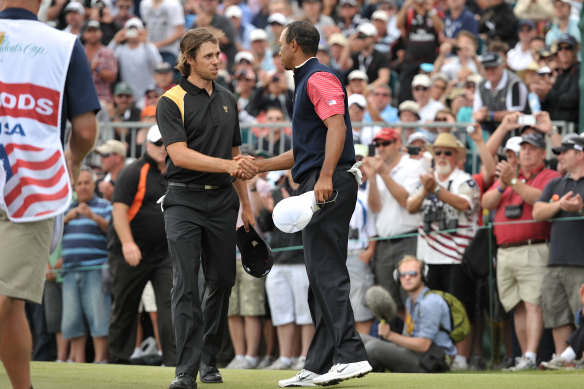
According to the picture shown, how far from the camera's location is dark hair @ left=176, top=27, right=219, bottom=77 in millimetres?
7047

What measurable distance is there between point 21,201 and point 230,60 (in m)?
12.5

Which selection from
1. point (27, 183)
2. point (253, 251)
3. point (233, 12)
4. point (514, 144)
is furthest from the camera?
point (233, 12)

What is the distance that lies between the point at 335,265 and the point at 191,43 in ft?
5.97

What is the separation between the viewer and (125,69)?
55.4ft

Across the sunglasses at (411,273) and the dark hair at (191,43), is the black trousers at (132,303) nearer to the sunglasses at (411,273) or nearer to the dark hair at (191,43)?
the sunglasses at (411,273)

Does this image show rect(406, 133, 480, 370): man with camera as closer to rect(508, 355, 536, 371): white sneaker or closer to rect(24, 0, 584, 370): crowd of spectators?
rect(24, 0, 584, 370): crowd of spectators

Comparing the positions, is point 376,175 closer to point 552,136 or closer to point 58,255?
point 552,136

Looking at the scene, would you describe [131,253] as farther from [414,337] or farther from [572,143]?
[572,143]

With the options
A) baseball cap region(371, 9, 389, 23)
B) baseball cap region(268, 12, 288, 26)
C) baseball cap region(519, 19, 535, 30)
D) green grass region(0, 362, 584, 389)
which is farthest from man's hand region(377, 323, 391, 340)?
baseball cap region(268, 12, 288, 26)

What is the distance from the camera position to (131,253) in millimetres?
10281

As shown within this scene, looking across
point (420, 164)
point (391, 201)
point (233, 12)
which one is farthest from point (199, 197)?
point (233, 12)

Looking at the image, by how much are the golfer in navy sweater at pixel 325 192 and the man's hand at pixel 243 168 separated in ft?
0.58

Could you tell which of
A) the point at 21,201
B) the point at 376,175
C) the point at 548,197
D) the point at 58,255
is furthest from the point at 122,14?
the point at 21,201

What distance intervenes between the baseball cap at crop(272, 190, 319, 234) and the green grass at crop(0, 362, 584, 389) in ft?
3.70
